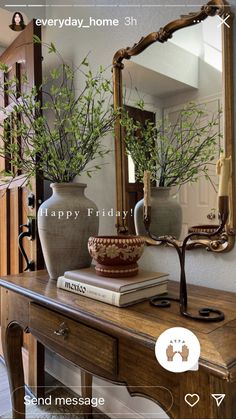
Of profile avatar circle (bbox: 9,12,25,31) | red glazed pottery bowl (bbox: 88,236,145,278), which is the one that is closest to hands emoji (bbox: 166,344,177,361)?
red glazed pottery bowl (bbox: 88,236,145,278)

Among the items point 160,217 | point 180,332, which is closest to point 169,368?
point 180,332

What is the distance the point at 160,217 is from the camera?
1.24m

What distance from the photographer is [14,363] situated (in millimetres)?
1296

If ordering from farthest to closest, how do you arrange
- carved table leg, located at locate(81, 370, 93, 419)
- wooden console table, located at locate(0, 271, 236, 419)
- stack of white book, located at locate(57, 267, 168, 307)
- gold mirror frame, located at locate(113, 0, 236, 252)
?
1. carved table leg, located at locate(81, 370, 93, 419)
2. gold mirror frame, located at locate(113, 0, 236, 252)
3. stack of white book, located at locate(57, 267, 168, 307)
4. wooden console table, located at locate(0, 271, 236, 419)

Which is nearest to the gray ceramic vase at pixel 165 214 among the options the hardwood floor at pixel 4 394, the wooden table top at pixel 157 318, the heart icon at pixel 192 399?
the wooden table top at pixel 157 318

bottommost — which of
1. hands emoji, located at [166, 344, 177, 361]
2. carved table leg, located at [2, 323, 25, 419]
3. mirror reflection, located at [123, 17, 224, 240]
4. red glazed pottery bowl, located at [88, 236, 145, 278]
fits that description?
carved table leg, located at [2, 323, 25, 419]

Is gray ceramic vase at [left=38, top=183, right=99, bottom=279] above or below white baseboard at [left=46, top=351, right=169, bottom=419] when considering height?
above

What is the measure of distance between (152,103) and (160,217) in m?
0.49

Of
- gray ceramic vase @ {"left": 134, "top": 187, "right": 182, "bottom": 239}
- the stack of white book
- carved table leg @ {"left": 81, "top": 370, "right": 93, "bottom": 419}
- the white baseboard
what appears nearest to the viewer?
the stack of white book

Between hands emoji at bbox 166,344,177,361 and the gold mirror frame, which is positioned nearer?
hands emoji at bbox 166,344,177,361

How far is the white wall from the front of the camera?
1110 mm

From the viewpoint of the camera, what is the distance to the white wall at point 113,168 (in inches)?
43.7

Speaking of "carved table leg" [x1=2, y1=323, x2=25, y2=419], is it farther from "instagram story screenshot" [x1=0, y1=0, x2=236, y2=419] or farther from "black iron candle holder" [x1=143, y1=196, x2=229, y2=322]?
"black iron candle holder" [x1=143, y1=196, x2=229, y2=322]

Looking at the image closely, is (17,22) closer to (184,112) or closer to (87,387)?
(184,112)
